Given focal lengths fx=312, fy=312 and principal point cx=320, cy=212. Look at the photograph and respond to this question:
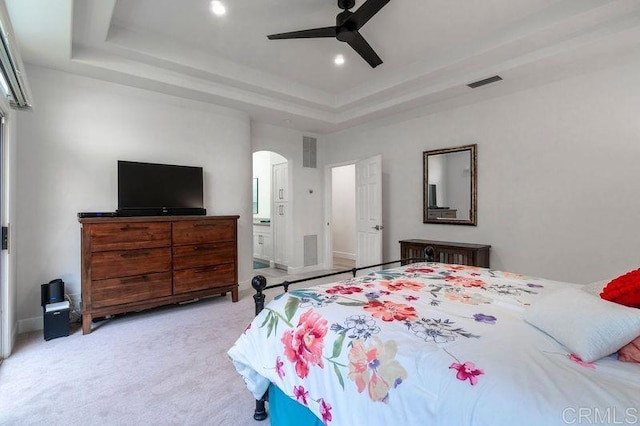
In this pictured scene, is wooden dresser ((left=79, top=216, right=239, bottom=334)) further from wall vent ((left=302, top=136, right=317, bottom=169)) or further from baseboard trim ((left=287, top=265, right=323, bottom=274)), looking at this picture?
wall vent ((left=302, top=136, right=317, bottom=169))

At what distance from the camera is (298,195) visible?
5.92 meters

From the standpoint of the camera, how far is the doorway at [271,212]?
614cm

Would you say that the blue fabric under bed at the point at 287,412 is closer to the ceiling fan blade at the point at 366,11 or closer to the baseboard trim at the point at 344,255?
the ceiling fan blade at the point at 366,11

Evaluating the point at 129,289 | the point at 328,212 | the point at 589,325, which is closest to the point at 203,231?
the point at 129,289

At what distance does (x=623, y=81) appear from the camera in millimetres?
3090

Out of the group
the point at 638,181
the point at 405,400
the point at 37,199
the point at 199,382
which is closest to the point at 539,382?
the point at 405,400

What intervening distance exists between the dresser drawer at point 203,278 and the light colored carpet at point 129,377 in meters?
0.44

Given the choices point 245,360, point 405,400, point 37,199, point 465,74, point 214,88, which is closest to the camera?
point 405,400

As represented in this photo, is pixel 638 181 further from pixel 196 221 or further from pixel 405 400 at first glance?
pixel 196 221

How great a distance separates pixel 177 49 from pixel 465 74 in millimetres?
3289

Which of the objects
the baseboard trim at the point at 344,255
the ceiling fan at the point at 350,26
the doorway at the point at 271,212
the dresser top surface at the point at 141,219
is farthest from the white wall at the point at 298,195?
the ceiling fan at the point at 350,26

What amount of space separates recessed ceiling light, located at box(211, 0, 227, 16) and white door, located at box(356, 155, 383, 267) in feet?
9.62

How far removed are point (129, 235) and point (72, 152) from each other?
3.79ft

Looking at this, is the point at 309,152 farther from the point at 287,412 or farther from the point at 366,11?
the point at 287,412
